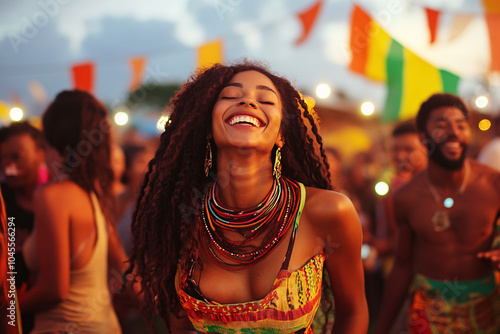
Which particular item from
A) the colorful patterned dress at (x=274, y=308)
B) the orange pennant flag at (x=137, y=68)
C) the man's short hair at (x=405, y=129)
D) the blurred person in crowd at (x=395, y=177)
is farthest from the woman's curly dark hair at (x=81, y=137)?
the orange pennant flag at (x=137, y=68)

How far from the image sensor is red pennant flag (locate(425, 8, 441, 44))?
529cm

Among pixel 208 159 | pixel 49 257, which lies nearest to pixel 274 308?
pixel 208 159

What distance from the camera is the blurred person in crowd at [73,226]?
2531 mm

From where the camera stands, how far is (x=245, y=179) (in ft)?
6.74

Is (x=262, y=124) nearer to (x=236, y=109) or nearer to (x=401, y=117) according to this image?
(x=236, y=109)

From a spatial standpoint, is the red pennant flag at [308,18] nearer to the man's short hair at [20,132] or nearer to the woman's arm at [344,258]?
the man's short hair at [20,132]

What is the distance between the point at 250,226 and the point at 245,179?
0.20 meters

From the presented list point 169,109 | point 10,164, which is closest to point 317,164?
point 169,109

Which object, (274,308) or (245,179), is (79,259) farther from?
(274,308)

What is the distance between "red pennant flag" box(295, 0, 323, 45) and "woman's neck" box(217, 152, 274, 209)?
415cm

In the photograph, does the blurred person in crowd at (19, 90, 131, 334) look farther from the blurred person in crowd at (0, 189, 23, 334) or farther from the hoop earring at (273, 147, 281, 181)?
the hoop earring at (273, 147, 281, 181)

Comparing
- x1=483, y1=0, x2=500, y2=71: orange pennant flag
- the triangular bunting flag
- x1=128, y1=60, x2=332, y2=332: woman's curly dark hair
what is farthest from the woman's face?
the triangular bunting flag

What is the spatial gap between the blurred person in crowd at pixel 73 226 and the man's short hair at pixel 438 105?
7.20ft

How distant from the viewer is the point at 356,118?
1537 cm
